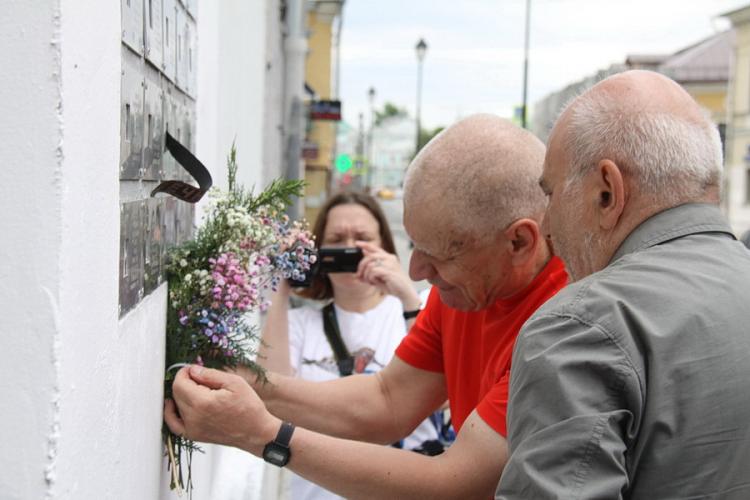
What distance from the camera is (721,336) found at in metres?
1.47

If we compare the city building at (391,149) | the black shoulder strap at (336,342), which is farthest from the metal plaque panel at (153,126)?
the city building at (391,149)

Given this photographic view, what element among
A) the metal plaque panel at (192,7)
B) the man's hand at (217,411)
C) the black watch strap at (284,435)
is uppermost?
the metal plaque panel at (192,7)

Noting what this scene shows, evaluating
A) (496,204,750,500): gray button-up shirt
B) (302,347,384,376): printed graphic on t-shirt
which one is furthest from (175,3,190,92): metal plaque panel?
(302,347,384,376): printed graphic on t-shirt

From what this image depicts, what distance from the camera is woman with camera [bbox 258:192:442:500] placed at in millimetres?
3752

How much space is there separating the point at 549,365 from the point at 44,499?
76cm

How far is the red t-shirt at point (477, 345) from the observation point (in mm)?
2336

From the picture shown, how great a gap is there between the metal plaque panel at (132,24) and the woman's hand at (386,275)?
219 centimetres

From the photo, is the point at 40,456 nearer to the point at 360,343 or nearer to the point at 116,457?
the point at 116,457

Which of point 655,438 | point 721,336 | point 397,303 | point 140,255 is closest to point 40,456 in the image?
point 140,255

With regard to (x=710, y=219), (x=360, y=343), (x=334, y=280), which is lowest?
(x=360, y=343)

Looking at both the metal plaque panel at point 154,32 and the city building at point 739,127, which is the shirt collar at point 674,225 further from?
the city building at point 739,127

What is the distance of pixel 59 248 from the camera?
104 cm

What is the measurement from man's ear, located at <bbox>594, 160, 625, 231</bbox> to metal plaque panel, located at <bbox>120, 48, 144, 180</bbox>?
33.3 inches

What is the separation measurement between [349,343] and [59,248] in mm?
2932
